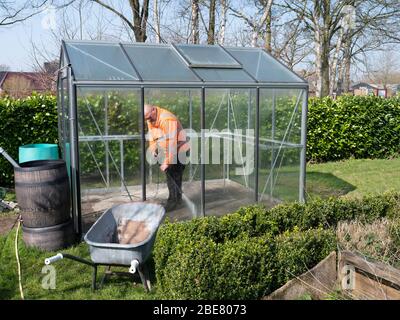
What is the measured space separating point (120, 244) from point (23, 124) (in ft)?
19.2

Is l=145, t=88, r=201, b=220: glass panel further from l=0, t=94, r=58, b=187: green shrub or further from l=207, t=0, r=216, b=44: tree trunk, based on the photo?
l=207, t=0, r=216, b=44: tree trunk

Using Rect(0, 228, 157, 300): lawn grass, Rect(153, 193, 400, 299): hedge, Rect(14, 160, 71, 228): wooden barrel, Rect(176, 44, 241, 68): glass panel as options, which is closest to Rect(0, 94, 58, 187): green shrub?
Rect(176, 44, 241, 68): glass panel

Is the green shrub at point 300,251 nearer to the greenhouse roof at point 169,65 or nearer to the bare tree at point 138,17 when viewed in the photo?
the greenhouse roof at point 169,65

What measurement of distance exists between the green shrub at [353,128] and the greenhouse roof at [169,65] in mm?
5421

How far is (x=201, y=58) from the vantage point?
7.07 m

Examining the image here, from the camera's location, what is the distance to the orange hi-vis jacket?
6453 mm

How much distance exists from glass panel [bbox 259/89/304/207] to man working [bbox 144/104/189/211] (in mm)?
1426

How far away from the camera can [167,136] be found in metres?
6.52

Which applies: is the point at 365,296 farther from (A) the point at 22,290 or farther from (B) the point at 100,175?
(B) the point at 100,175

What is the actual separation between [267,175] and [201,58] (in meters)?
2.29

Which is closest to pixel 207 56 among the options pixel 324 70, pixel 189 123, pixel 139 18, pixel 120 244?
pixel 189 123

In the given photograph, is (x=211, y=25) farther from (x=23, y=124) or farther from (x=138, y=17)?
(x=23, y=124)

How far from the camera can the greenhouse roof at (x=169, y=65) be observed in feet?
19.8
